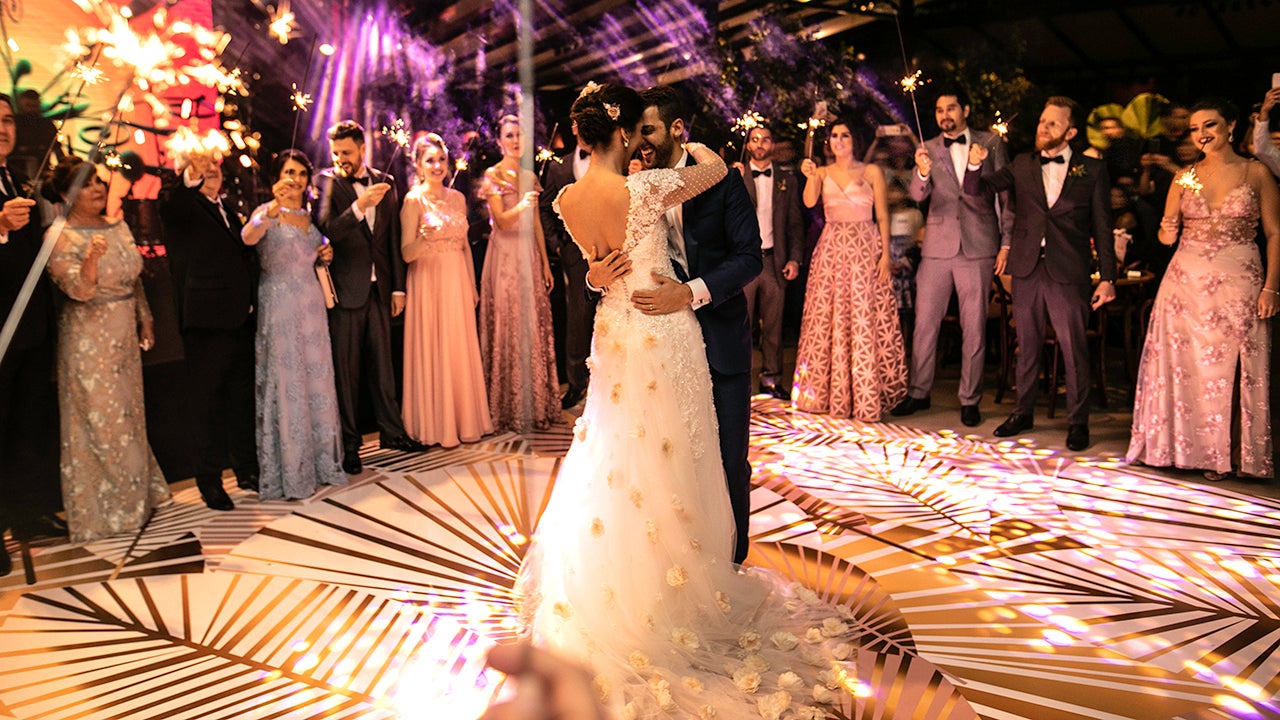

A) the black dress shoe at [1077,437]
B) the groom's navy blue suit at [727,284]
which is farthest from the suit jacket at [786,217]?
the groom's navy blue suit at [727,284]

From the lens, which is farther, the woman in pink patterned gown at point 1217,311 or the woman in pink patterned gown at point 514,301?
the woman in pink patterned gown at point 514,301

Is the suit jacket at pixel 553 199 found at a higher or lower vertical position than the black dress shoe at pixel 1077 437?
higher

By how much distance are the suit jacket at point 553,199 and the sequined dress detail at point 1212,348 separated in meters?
3.41

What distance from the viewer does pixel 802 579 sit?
329 centimetres

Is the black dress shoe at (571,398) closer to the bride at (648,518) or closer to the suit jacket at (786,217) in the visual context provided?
the suit jacket at (786,217)

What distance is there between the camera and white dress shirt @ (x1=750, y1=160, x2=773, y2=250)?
6152 mm

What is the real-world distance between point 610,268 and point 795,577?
4.66 feet

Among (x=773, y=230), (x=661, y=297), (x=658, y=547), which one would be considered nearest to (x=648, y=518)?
(x=658, y=547)

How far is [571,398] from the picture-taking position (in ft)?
20.8

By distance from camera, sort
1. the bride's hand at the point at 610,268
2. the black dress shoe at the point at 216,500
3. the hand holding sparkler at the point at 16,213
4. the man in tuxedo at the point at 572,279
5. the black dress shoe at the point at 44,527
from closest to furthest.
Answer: the bride's hand at the point at 610,268 < the hand holding sparkler at the point at 16,213 < the black dress shoe at the point at 44,527 < the black dress shoe at the point at 216,500 < the man in tuxedo at the point at 572,279

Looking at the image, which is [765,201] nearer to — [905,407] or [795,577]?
[905,407]

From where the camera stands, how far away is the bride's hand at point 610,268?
2701mm

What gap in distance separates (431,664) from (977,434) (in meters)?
3.86

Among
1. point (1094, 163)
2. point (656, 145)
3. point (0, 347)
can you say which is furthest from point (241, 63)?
point (1094, 163)
